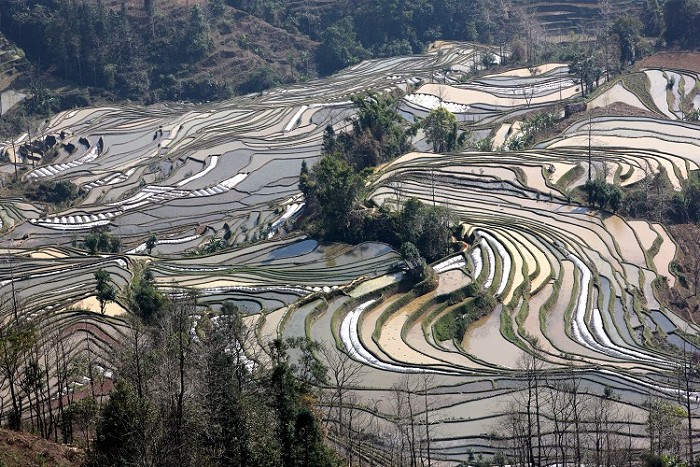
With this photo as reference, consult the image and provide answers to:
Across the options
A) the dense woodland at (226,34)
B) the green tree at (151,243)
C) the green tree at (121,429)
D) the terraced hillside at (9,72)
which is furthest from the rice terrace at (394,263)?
the dense woodland at (226,34)

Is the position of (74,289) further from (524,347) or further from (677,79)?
(677,79)

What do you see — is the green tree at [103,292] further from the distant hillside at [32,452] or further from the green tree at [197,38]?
the green tree at [197,38]

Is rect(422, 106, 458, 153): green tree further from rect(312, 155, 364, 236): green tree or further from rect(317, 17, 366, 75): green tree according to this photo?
rect(317, 17, 366, 75): green tree

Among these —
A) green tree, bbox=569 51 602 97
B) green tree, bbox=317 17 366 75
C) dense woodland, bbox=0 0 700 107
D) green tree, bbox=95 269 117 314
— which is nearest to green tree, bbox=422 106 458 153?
green tree, bbox=569 51 602 97

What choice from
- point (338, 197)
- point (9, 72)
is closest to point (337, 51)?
point (9, 72)

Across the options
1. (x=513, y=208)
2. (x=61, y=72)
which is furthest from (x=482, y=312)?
(x=61, y=72)
